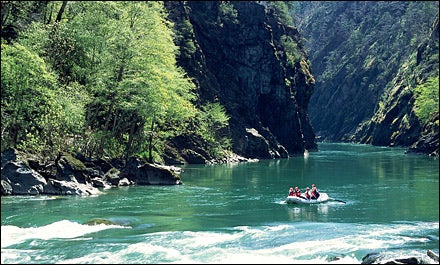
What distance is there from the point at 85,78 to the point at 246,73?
245 feet

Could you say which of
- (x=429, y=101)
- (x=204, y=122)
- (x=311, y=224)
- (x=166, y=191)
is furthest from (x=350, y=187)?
(x=429, y=101)

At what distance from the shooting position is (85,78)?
66125mm

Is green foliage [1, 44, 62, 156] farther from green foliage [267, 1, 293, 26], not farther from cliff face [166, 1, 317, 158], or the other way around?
green foliage [267, 1, 293, 26]

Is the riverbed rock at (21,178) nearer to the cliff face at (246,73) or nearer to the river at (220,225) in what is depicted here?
the river at (220,225)

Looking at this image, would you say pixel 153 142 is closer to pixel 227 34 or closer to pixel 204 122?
pixel 204 122

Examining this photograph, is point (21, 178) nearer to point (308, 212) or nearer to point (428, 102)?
point (308, 212)

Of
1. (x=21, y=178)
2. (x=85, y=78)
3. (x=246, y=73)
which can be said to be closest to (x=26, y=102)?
(x=21, y=178)

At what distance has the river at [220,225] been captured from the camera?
3033 centimetres

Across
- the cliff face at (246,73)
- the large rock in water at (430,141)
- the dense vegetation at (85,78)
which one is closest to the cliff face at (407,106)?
the large rock in water at (430,141)

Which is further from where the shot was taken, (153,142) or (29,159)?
(153,142)

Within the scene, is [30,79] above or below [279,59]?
below

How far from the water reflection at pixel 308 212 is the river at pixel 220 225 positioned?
0.08 m

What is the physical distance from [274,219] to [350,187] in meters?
22.7

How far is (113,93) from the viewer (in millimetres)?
64812
